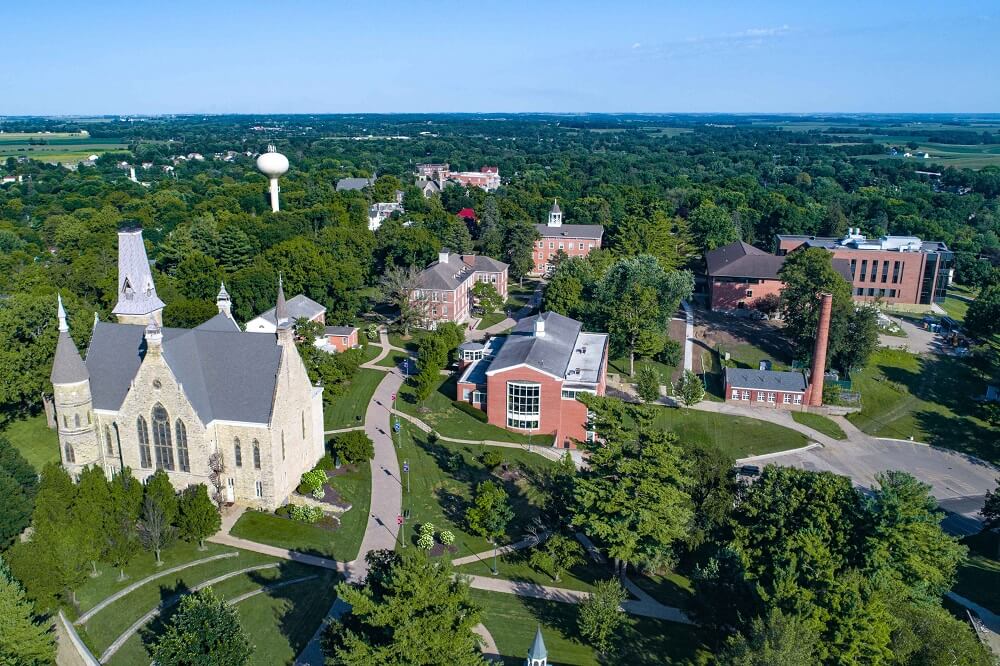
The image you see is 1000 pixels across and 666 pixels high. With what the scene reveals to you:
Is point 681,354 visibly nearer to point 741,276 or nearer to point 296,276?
point 741,276

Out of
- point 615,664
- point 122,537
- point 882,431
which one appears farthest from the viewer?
point 882,431

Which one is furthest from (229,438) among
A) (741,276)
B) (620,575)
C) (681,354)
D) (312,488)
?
(741,276)

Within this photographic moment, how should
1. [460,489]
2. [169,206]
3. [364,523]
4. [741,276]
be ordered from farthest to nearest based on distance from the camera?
[169,206] → [741,276] → [460,489] → [364,523]

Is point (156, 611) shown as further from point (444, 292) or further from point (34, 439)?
point (444, 292)

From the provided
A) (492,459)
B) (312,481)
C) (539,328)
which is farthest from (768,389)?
(312,481)

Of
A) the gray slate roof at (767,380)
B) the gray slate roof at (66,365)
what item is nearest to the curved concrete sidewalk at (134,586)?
the gray slate roof at (66,365)

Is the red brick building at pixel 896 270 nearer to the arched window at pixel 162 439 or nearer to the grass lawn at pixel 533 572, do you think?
the grass lawn at pixel 533 572

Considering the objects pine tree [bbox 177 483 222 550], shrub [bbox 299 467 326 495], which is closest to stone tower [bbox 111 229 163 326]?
pine tree [bbox 177 483 222 550]
